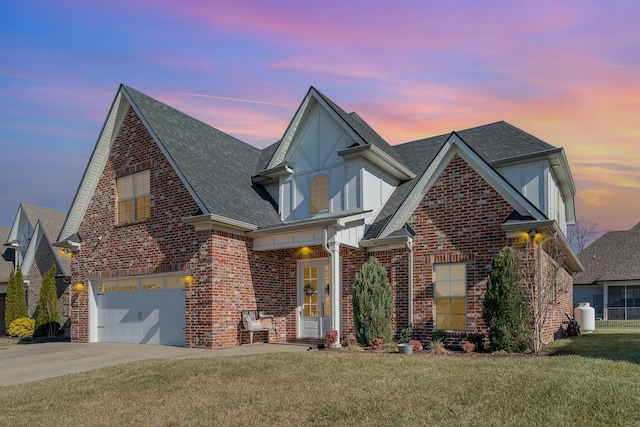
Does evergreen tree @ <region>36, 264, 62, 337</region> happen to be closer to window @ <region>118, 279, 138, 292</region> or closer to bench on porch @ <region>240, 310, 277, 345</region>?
window @ <region>118, 279, 138, 292</region>

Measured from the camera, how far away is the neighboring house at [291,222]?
1398cm

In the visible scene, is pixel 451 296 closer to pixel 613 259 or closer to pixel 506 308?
pixel 506 308

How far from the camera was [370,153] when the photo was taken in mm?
16047

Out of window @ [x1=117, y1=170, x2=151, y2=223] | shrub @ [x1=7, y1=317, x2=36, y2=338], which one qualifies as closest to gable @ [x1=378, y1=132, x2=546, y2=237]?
window @ [x1=117, y1=170, x2=151, y2=223]

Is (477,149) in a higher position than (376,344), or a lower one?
higher

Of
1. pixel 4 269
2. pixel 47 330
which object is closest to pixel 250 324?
pixel 47 330

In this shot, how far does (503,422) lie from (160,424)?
457 cm

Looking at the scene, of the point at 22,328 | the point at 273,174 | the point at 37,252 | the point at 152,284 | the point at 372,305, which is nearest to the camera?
the point at 372,305

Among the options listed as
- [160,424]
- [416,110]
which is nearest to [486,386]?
[160,424]

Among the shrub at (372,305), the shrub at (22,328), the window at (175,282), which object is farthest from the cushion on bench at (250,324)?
the shrub at (22,328)

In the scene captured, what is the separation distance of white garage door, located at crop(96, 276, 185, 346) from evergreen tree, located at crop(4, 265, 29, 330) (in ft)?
29.3

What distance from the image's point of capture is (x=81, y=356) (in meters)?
14.4

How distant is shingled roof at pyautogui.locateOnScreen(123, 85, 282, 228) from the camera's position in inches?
631

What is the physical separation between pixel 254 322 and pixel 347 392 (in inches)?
313
